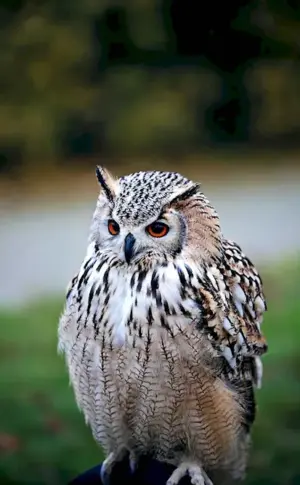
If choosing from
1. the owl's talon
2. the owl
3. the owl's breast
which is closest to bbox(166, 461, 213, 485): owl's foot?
the owl

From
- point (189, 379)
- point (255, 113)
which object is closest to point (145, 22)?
point (255, 113)

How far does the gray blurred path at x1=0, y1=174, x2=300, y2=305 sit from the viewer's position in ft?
6.15

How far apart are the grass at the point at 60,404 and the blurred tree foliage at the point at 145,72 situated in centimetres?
41

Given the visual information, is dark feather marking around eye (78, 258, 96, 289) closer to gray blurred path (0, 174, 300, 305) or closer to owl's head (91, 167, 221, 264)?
owl's head (91, 167, 221, 264)

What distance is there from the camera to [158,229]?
1.35 metres

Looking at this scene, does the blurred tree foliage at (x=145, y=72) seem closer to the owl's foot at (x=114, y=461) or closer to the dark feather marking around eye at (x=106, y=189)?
the dark feather marking around eye at (x=106, y=189)

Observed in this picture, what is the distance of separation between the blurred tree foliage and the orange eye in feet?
1.98

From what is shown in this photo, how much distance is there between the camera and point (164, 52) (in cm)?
191

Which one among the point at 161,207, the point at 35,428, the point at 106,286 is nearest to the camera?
the point at 161,207

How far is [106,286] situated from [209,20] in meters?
0.81

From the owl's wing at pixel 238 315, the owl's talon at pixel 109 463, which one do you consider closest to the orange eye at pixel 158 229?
the owl's wing at pixel 238 315

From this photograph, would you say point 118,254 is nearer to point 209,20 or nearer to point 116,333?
point 116,333

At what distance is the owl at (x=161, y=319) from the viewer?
1352 millimetres

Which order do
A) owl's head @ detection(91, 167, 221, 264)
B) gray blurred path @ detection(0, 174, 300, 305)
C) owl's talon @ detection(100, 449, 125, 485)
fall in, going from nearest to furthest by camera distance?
owl's head @ detection(91, 167, 221, 264) < owl's talon @ detection(100, 449, 125, 485) < gray blurred path @ detection(0, 174, 300, 305)
